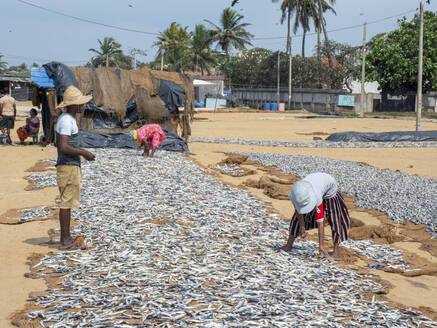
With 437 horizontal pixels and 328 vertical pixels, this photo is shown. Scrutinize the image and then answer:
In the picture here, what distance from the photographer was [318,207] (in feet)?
19.8

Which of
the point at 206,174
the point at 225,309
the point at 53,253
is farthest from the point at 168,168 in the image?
the point at 225,309

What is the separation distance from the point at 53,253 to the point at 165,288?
2.08 meters

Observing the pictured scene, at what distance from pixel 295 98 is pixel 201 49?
47.7ft

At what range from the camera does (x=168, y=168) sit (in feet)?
42.4

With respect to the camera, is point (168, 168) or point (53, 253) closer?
point (53, 253)

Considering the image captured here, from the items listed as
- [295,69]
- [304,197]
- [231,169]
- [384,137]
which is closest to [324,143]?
Answer: [384,137]

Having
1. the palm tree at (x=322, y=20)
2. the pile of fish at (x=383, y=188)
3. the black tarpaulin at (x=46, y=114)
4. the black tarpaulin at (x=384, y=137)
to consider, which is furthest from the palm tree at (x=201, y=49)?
the pile of fish at (x=383, y=188)

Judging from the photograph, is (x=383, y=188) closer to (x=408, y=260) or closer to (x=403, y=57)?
(x=408, y=260)

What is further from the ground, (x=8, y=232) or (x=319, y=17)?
(x=319, y=17)

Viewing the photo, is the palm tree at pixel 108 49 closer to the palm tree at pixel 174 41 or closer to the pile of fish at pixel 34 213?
the palm tree at pixel 174 41

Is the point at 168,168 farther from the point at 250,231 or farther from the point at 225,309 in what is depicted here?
the point at 225,309

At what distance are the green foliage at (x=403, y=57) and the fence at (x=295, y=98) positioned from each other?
14.6 ft

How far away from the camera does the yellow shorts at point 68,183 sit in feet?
20.3

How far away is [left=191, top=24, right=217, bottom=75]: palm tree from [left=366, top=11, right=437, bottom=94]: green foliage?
20.6m
